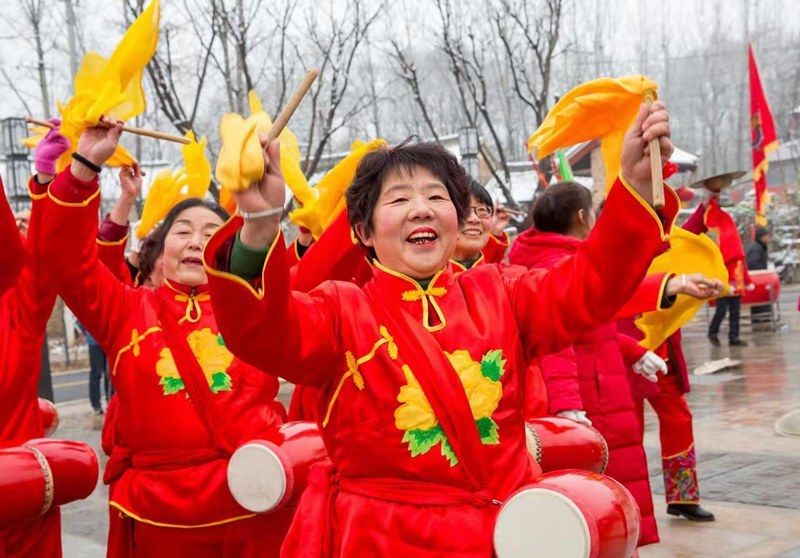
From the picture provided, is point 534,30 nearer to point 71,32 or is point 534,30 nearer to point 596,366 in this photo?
point 71,32

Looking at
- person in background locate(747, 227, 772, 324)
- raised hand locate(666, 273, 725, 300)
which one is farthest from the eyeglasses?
person in background locate(747, 227, 772, 324)

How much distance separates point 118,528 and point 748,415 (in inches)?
250

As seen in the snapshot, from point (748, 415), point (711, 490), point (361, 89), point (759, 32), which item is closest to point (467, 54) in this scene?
point (361, 89)

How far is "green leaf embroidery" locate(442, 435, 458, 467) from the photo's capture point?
2.47m

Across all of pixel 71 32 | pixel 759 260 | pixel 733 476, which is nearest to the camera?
pixel 733 476

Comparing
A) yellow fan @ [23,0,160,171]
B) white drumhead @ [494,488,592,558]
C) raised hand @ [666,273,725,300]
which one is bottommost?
white drumhead @ [494,488,592,558]

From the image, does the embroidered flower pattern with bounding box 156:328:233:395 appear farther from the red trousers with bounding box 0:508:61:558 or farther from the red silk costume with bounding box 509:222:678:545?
the red silk costume with bounding box 509:222:678:545

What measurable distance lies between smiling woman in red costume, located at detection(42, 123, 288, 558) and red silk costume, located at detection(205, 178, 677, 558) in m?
1.26

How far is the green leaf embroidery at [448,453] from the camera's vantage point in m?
2.47

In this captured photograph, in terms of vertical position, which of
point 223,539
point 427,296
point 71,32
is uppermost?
point 71,32

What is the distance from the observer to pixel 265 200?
2.09 metres

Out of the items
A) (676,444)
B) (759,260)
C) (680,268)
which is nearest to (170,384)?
(680,268)

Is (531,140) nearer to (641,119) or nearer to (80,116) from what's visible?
(641,119)

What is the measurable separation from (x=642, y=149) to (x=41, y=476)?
2.23 m
